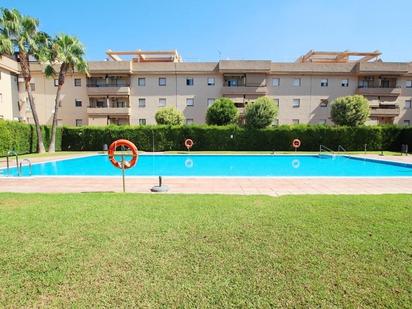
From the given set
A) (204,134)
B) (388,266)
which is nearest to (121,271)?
(388,266)

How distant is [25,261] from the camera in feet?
10.5

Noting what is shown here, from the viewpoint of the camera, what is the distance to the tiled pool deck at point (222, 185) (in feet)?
24.6

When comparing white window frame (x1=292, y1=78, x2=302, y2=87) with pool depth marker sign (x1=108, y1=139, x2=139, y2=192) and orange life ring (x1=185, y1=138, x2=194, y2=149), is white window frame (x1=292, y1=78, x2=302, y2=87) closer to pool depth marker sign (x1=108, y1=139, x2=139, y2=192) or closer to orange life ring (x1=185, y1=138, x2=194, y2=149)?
orange life ring (x1=185, y1=138, x2=194, y2=149)

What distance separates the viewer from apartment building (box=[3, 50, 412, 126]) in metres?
32.7

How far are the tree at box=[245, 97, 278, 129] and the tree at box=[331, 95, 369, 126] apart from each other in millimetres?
7447

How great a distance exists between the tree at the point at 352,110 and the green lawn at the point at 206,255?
24526 mm

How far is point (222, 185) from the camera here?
8.27 m

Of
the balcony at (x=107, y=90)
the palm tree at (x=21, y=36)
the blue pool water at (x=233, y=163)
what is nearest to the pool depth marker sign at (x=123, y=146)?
the blue pool water at (x=233, y=163)

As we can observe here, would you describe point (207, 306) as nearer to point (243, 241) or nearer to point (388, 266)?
point (243, 241)

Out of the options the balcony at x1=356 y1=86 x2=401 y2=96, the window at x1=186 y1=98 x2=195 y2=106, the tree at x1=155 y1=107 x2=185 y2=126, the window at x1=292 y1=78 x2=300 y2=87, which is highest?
the window at x1=292 y1=78 x2=300 y2=87

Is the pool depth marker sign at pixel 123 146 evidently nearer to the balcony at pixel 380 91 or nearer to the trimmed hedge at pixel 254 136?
the trimmed hedge at pixel 254 136

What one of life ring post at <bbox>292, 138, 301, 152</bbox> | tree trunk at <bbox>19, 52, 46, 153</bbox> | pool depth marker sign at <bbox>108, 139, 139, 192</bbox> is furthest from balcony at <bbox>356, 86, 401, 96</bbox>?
tree trunk at <bbox>19, 52, 46, 153</bbox>

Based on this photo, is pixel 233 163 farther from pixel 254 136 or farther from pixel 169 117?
pixel 169 117

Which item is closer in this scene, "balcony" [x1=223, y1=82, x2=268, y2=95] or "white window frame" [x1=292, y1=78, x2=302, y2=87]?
"balcony" [x1=223, y1=82, x2=268, y2=95]
